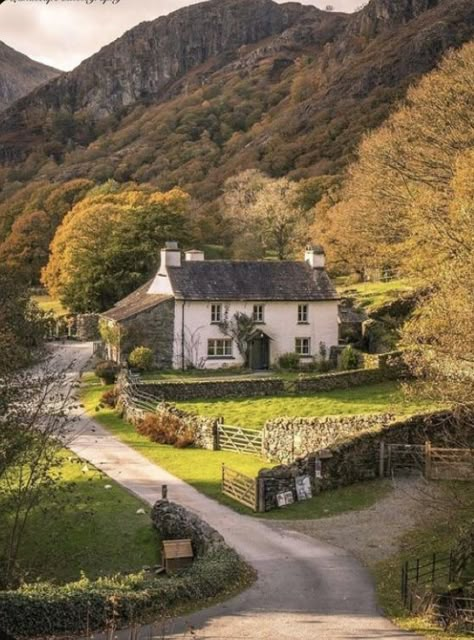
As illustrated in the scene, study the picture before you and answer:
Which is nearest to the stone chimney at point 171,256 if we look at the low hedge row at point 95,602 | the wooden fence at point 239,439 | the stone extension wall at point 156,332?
the stone extension wall at point 156,332

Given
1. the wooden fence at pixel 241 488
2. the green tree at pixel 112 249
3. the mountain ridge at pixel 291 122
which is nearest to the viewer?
the wooden fence at pixel 241 488

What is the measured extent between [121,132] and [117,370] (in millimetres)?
161973

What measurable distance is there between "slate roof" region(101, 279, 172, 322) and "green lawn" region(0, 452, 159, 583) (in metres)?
24.0

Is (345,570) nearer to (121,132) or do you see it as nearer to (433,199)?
(433,199)

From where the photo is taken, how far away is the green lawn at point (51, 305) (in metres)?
75.5

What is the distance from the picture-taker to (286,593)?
57.7 feet

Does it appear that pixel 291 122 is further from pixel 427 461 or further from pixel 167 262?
pixel 427 461

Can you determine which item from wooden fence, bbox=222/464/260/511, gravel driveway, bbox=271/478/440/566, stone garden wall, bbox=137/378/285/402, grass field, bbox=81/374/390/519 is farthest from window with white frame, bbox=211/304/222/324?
gravel driveway, bbox=271/478/440/566

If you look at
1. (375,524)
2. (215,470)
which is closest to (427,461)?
(375,524)

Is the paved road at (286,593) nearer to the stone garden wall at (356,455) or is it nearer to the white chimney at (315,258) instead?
the stone garden wall at (356,455)

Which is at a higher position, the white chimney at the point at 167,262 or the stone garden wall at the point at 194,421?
the white chimney at the point at 167,262

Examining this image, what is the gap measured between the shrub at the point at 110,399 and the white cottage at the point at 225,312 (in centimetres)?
639

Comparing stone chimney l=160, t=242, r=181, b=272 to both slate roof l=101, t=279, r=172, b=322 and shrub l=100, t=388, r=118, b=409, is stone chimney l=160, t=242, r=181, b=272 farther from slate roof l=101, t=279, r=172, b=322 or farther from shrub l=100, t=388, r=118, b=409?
shrub l=100, t=388, r=118, b=409

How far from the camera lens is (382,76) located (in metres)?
154
